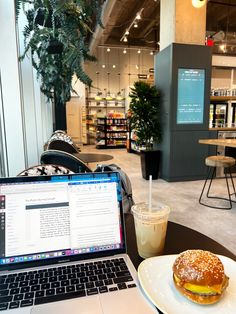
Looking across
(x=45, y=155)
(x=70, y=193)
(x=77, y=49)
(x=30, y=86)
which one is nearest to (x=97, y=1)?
(x=77, y=49)

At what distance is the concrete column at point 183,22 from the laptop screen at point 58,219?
484 centimetres

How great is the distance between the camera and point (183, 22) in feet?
15.9

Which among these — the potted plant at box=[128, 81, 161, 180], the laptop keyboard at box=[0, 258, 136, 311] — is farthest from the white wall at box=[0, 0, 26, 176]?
the potted plant at box=[128, 81, 161, 180]

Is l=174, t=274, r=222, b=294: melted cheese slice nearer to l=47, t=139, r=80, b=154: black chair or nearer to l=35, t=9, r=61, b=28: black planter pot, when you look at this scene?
l=35, t=9, r=61, b=28: black planter pot

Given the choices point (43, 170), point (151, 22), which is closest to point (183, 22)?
point (43, 170)

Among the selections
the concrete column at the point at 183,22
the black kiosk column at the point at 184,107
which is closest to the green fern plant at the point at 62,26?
the black kiosk column at the point at 184,107

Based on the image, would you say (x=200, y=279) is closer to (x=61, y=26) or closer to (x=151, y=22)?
(x=61, y=26)

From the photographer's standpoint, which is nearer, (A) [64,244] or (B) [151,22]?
(A) [64,244]

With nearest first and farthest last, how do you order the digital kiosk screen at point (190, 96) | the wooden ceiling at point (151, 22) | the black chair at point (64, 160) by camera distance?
the black chair at point (64, 160), the digital kiosk screen at point (190, 96), the wooden ceiling at point (151, 22)

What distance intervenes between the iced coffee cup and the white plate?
0.20 ft

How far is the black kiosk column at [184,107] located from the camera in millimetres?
4859

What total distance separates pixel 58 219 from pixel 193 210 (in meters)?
3.18

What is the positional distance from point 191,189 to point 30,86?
3.41 m

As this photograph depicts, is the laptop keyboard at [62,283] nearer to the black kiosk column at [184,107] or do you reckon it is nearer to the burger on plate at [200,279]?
the burger on plate at [200,279]
